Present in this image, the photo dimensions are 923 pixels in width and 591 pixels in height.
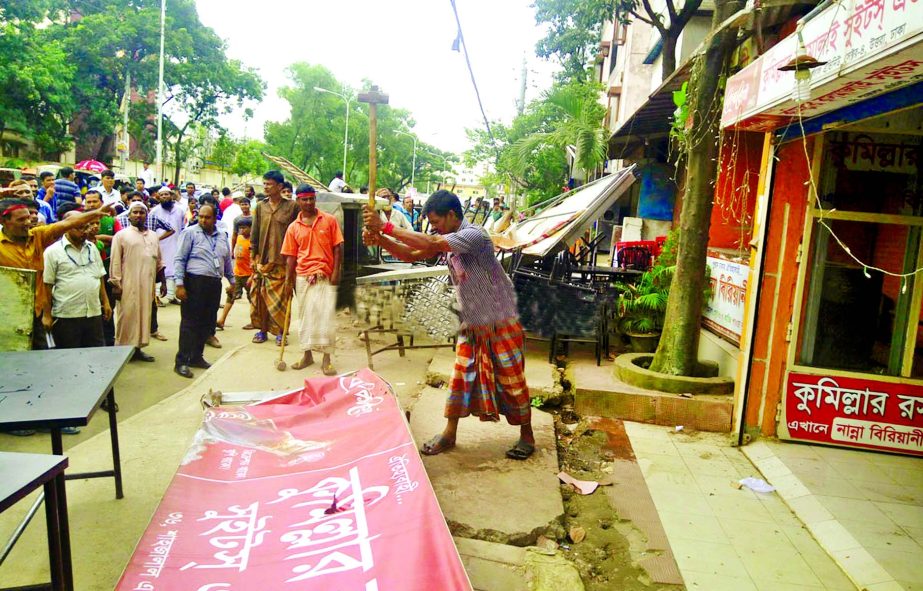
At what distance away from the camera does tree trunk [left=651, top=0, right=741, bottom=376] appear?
17.6ft

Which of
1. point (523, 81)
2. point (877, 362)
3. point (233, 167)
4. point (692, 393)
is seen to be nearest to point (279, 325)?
point (692, 393)

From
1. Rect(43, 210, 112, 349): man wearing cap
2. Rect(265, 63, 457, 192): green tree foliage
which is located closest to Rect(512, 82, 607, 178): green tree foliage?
Rect(43, 210, 112, 349): man wearing cap

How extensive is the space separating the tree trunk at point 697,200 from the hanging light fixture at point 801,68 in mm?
1791

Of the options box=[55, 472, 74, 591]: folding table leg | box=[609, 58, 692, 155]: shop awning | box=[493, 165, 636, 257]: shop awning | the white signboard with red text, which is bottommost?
box=[55, 472, 74, 591]: folding table leg

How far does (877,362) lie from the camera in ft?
16.4

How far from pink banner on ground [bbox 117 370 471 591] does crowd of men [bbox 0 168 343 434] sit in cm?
187

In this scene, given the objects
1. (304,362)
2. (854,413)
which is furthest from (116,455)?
(854,413)

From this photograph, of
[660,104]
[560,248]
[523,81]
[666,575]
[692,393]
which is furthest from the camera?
[523,81]

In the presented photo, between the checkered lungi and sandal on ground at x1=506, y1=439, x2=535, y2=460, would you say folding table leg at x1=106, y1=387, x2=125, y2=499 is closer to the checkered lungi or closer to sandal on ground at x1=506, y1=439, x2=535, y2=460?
the checkered lungi

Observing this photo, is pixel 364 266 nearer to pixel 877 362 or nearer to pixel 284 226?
pixel 284 226

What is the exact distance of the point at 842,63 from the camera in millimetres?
3070

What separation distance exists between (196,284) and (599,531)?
15.8 feet

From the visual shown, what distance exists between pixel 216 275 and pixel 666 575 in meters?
5.30

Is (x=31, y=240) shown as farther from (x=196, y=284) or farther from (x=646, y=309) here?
(x=646, y=309)
